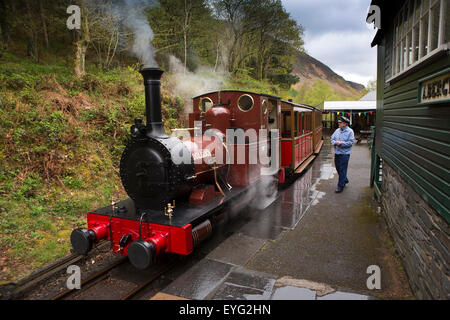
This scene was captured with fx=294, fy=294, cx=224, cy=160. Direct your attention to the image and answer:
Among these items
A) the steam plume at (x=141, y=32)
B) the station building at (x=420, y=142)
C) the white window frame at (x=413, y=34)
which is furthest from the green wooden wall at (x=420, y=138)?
the steam plume at (x=141, y=32)

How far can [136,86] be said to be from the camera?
1119cm

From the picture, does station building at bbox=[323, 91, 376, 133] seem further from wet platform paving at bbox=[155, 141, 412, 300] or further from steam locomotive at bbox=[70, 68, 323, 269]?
steam locomotive at bbox=[70, 68, 323, 269]

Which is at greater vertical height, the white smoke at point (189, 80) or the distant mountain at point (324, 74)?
the distant mountain at point (324, 74)

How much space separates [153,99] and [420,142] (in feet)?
11.7

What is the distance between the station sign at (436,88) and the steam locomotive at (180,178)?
310cm

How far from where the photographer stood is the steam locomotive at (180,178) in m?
3.98

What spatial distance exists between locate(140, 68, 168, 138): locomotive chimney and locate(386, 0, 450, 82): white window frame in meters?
3.31

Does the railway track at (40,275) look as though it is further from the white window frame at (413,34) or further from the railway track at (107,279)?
the white window frame at (413,34)

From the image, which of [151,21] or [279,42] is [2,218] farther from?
[279,42]

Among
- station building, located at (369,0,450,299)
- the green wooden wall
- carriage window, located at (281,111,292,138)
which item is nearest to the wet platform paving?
station building, located at (369,0,450,299)

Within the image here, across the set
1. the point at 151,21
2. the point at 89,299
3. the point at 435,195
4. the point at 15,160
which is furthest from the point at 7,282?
the point at 151,21

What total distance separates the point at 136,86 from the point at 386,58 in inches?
331

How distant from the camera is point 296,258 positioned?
4.38m

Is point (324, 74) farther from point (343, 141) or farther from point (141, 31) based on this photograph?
point (141, 31)
